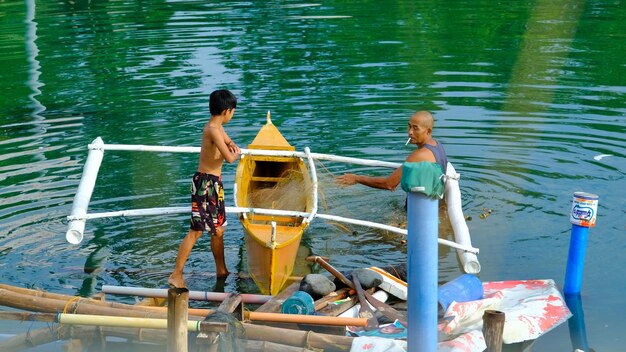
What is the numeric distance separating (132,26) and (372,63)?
331 inches

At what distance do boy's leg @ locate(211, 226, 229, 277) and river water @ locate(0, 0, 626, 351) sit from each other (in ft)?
0.47

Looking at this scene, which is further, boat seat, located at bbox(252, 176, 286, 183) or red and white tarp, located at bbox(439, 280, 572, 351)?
boat seat, located at bbox(252, 176, 286, 183)

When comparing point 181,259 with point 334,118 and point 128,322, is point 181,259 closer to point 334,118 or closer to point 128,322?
point 128,322

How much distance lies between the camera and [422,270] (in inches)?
247

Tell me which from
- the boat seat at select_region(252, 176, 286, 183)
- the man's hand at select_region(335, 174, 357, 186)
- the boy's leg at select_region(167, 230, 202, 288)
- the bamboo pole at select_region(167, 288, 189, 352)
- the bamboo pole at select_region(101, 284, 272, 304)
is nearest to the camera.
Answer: the bamboo pole at select_region(167, 288, 189, 352)

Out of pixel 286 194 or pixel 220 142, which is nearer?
pixel 220 142

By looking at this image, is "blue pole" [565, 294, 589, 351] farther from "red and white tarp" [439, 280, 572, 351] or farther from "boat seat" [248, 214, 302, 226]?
"boat seat" [248, 214, 302, 226]

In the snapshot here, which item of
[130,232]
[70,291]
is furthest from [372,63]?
[70,291]

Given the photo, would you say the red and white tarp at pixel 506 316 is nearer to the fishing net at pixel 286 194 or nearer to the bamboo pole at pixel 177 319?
the bamboo pole at pixel 177 319

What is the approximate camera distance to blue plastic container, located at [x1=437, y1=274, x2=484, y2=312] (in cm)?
789

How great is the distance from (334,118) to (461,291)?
24.5 ft

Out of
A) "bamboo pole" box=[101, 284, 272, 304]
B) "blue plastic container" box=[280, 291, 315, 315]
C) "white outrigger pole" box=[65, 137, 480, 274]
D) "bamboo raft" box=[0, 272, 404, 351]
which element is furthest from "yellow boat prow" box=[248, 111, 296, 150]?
"blue plastic container" box=[280, 291, 315, 315]

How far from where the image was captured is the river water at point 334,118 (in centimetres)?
1005

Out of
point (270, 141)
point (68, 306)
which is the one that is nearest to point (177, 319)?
point (68, 306)
